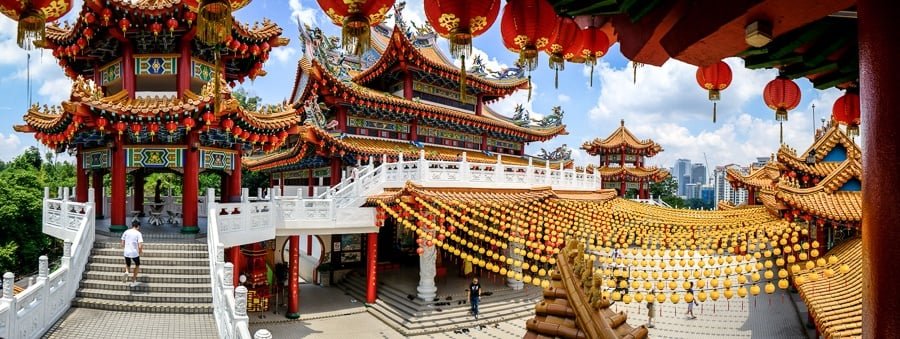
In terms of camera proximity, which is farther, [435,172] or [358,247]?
[358,247]

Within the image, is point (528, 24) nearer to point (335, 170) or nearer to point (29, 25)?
point (29, 25)

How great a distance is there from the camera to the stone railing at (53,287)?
6154 millimetres

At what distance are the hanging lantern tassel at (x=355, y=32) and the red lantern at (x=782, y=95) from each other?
3087 millimetres

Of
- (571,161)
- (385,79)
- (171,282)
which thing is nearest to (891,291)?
(171,282)

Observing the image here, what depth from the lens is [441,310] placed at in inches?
512

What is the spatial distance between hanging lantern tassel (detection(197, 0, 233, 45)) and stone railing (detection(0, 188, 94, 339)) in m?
5.60

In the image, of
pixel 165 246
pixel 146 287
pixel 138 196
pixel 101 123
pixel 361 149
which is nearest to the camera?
pixel 146 287

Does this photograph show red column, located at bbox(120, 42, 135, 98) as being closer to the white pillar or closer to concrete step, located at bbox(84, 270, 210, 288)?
concrete step, located at bbox(84, 270, 210, 288)

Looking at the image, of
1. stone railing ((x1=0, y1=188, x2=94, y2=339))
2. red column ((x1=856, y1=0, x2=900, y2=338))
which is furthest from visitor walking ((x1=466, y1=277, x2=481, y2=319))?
red column ((x1=856, y1=0, x2=900, y2=338))

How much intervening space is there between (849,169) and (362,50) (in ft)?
41.2

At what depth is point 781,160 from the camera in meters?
15.7

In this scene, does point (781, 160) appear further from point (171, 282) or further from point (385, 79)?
point (171, 282)

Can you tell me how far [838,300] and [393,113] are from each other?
14433 mm

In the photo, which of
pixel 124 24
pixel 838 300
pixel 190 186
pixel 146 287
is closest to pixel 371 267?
pixel 190 186
